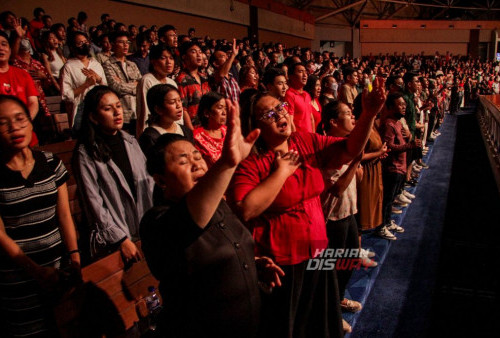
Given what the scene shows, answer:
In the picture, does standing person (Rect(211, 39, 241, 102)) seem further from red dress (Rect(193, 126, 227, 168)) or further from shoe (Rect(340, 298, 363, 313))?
shoe (Rect(340, 298, 363, 313))

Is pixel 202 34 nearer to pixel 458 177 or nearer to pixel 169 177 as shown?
pixel 458 177

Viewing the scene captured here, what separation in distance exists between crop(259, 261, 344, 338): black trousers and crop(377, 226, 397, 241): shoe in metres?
2.05

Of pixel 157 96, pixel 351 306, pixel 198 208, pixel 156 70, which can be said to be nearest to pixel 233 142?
pixel 198 208

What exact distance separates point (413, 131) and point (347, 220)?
2.91 m

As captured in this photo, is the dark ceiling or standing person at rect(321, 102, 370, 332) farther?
the dark ceiling

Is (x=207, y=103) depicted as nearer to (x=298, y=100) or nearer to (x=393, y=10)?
(x=298, y=100)

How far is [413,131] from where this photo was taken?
15.5ft

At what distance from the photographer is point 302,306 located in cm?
174

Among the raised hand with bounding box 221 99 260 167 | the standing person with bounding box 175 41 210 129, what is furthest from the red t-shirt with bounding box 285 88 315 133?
the raised hand with bounding box 221 99 260 167

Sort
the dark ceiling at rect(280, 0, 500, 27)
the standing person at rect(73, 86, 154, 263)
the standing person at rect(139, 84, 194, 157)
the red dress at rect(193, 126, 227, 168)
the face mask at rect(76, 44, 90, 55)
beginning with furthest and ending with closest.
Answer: the dark ceiling at rect(280, 0, 500, 27) < the face mask at rect(76, 44, 90, 55) < the red dress at rect(193, 126, 227, 168) < the standing person at rect(139, 84, 194, 157) < the standing person at rect(73, 86, 154, 263)

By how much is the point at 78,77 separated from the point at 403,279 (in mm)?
3512

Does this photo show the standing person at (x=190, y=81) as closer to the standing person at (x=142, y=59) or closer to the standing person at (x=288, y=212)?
the standing person at (x=142, y=59)

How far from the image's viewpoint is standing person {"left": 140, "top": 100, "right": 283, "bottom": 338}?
1137mm

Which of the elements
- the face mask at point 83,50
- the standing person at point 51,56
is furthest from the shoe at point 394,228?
the standing person at point 51,56
